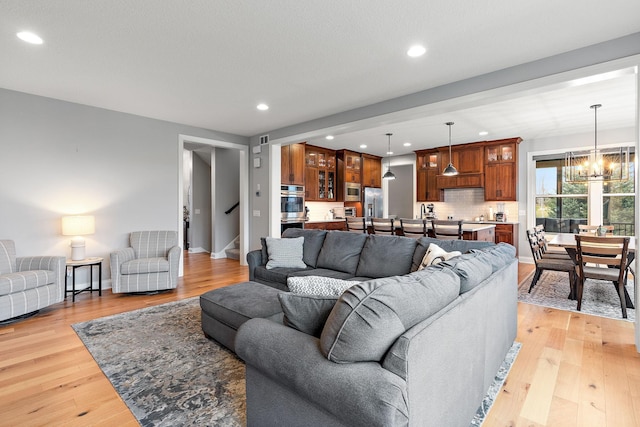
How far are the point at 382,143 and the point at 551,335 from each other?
5035 millimetres

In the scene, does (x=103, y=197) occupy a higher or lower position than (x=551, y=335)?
higher

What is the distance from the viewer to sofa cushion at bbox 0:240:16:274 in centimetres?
347

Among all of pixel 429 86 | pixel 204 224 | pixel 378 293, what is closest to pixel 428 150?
pixel 429 86

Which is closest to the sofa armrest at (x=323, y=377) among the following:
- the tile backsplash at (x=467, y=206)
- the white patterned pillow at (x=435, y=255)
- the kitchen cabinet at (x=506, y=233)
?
the white patterned pillow at (x=435, y=255)

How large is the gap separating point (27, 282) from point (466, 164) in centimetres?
761

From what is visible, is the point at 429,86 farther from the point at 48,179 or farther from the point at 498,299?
the point at 48,179

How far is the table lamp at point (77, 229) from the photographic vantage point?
4011mm

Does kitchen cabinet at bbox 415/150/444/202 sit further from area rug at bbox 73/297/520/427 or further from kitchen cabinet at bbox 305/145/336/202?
area rug at bbox 73/297/520/427

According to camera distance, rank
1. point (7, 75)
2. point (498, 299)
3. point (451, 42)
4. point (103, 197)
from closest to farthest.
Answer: point (498, 299) → point (451, 42) → point (7, 75) → point (103, 197)

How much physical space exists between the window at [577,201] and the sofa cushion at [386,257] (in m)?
5.20

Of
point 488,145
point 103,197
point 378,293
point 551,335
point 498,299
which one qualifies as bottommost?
point 551,335

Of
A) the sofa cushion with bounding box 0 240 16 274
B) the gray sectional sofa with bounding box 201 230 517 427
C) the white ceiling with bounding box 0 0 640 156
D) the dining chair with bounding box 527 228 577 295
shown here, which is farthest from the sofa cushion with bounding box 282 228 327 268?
the sofa cushion with bounding box 0 240 16 274

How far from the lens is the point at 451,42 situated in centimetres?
276

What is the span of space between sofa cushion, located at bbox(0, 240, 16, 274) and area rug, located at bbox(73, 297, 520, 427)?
1162mm
